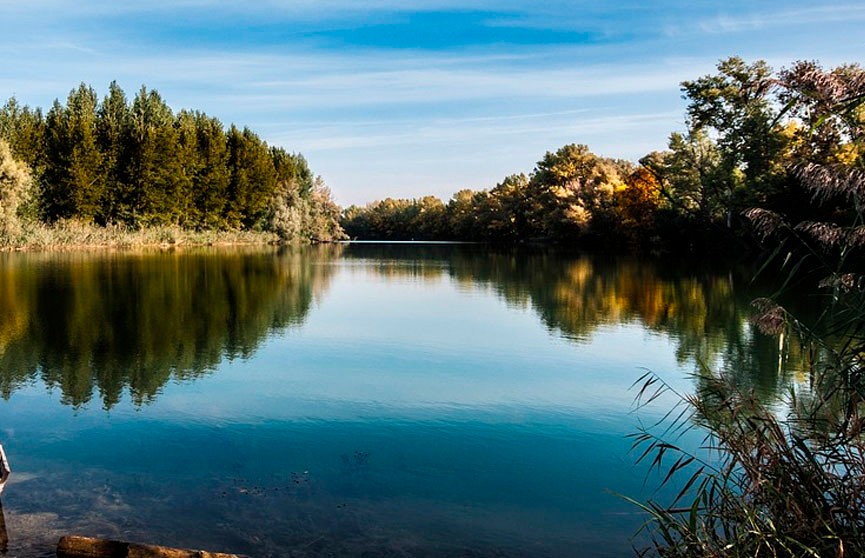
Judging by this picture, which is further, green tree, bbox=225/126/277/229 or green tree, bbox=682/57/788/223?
green tree, bbox=225/126/277/229

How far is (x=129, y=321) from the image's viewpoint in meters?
16.8

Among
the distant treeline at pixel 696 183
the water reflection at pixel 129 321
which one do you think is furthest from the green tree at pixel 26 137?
the distant treeline at pixel 696 183

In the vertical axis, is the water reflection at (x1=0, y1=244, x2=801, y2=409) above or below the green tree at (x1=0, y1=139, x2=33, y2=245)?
below

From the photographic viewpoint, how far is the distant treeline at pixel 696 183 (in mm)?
4254

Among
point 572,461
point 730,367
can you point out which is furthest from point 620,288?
point 572,461

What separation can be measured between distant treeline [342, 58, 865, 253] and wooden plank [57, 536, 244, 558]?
4214mm

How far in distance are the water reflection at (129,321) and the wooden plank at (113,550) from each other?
5.06m

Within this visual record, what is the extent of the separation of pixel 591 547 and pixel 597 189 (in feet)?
202

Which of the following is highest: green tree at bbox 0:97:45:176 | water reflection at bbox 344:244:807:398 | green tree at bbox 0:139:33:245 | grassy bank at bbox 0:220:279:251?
green tree at bbox 0:97:45:176

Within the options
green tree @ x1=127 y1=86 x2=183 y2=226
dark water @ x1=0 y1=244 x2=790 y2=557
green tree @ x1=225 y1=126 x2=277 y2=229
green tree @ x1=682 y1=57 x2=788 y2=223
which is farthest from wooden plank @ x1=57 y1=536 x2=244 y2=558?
green tree @ x1=225 y1=126 x2=277 y2=229

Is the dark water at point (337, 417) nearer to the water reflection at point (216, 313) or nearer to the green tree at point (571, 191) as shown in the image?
the water reflection at point (216, 313)

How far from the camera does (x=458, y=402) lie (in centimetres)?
1015

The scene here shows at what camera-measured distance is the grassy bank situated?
44.6m

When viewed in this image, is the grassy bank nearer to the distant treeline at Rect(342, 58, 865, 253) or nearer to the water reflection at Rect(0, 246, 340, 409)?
the water reflection at Rect(0, 246, 340, 409)
